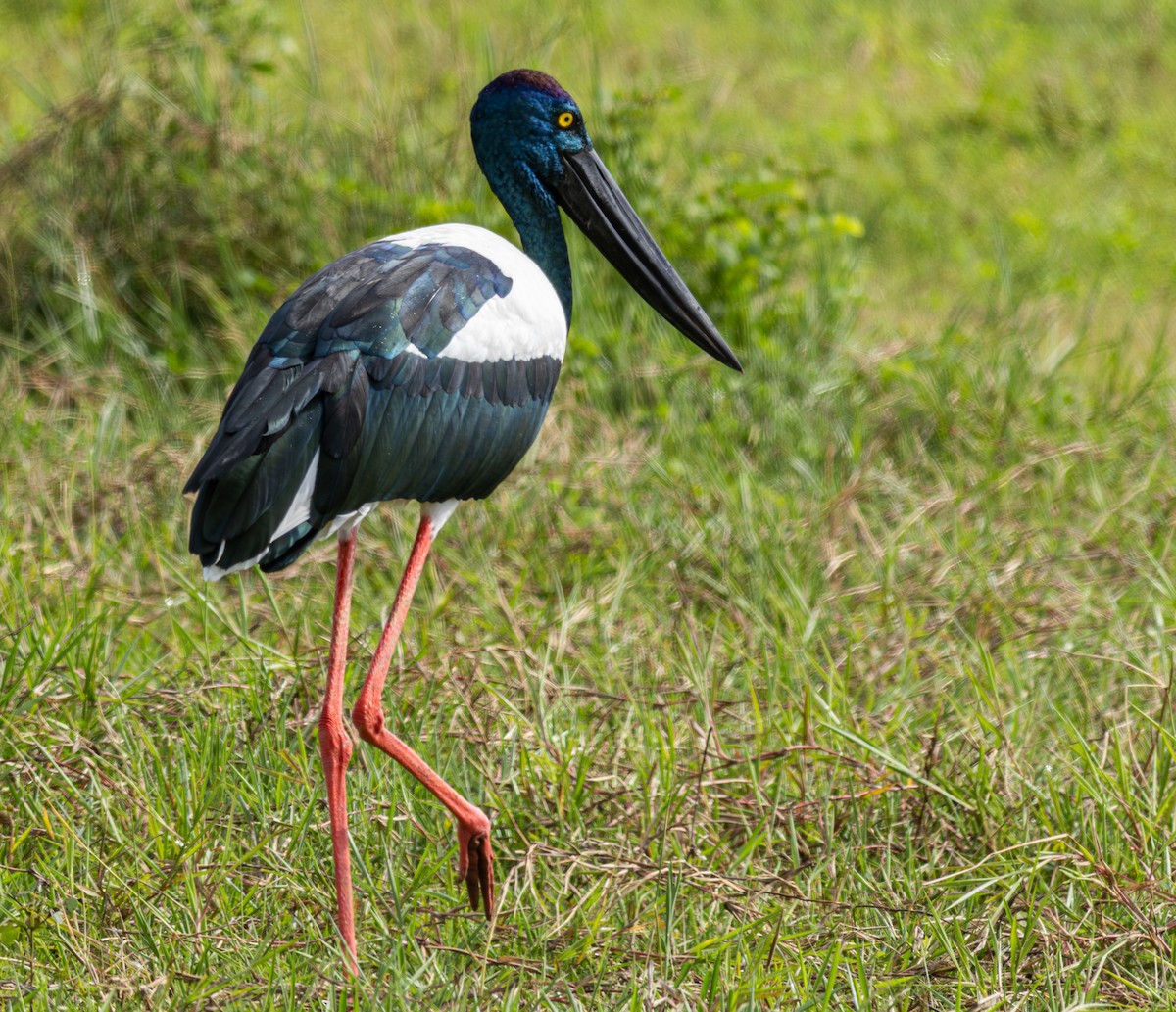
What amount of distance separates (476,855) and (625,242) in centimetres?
143

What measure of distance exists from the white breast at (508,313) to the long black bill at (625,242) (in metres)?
0.20

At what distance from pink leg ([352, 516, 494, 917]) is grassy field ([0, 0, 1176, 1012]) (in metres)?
0.07

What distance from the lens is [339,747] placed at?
10.3 feet

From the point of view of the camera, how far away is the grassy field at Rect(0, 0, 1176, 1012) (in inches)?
118

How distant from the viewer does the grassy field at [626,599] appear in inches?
118

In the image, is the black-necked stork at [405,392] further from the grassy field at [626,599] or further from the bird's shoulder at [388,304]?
the grassy field at [626,599]

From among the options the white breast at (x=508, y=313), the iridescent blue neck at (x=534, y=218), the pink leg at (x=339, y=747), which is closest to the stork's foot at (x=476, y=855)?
the pink leg at (x=339, y=747)

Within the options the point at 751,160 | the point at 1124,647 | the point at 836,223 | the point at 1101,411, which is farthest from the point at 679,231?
the point at 1124,647

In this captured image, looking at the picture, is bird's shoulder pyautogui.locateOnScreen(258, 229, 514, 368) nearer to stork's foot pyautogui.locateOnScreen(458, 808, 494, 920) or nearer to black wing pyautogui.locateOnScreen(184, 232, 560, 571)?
black wing pyautogui.locateOnScreen(184, 232, 560, 571)

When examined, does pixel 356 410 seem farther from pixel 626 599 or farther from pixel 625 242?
pixel 626 599

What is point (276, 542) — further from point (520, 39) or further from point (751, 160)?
point (520, 39)

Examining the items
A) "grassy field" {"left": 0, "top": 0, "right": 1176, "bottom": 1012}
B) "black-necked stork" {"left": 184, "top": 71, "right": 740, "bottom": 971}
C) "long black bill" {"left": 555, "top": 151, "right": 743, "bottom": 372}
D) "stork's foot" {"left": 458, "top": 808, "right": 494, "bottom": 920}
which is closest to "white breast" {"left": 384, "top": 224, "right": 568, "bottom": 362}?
"black-necked stork" {"left": 184, "top": 71, "right": 740, "bottom": 971}

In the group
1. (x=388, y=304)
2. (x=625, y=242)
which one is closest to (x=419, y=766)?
(x=388, y=304)

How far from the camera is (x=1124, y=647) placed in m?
3.83
